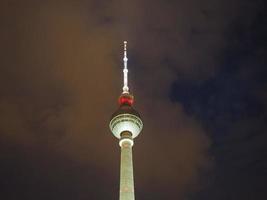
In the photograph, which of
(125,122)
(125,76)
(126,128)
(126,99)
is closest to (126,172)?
(126,128)

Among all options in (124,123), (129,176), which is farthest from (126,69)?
(129,176)

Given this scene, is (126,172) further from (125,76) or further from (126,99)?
(125,76)

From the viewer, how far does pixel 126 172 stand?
11250 centimetres

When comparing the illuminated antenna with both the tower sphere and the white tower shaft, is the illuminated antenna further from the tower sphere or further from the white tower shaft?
the white tower shaft

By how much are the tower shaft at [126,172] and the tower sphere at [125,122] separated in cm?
269

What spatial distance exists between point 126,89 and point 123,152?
712 inches

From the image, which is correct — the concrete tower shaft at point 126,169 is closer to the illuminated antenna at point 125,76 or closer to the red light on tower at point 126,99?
the red light on tower at point 126,99

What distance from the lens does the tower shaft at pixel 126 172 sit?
109375mm

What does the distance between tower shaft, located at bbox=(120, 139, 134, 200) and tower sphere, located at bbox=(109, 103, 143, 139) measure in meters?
2.69

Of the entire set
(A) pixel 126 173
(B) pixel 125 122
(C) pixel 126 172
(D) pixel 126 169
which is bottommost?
(A) pixel 126 173

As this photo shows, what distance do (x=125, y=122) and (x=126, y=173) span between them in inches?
493

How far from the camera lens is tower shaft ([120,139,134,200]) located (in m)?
109

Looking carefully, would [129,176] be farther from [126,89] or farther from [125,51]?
[125,51]

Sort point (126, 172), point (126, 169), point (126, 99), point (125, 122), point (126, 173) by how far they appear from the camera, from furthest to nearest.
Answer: point (126, 99), point (125, 122), point (126, 169), point (126, 172), point (126, 173)
